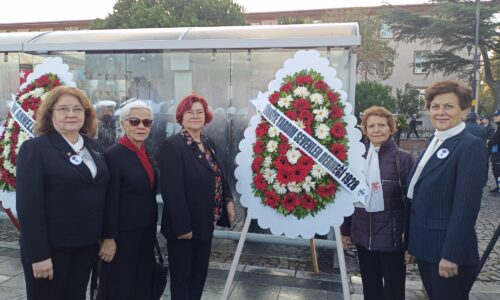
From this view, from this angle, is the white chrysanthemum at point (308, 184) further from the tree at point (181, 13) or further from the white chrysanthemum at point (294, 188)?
the tree at point (181, 13)

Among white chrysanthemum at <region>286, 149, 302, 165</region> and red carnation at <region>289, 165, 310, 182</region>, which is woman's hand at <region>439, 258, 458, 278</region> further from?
white chrysanthemum at <region>286, 149, 302, 165</region>

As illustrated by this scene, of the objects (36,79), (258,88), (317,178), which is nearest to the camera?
(317,178)

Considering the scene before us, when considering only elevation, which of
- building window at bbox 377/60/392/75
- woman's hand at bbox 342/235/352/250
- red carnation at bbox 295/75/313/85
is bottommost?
woman's hand at bbox 342/235/352/250

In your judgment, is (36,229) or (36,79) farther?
(36,79)

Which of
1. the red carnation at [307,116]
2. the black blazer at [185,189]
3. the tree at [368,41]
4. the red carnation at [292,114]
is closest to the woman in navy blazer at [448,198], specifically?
the red carnation at [307,116]

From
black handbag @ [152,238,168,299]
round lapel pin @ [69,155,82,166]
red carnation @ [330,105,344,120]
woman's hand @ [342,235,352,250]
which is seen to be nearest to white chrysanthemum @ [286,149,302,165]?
red carnation @ [330,105,344,120]

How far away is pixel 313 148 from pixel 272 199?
59 centimetres

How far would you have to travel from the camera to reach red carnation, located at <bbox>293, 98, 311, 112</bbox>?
3.48 metres

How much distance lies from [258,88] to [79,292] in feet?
12.3

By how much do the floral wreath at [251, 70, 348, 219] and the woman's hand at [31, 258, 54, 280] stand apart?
1.77 meters

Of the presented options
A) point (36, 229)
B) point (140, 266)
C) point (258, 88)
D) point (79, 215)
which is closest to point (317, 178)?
point (140, 266)

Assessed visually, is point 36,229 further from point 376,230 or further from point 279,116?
point 376,230

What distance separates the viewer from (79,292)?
2.76 metres

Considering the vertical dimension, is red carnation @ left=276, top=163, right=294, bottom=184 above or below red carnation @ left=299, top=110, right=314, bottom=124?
below
